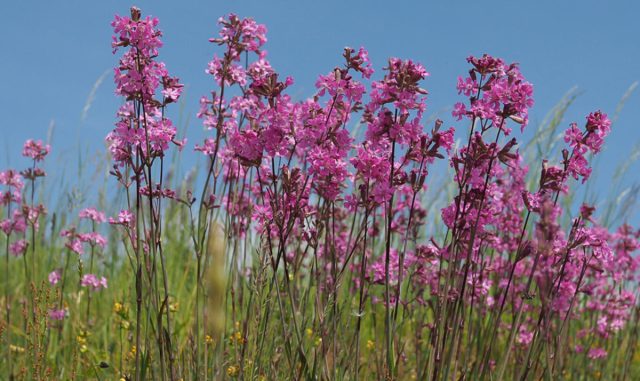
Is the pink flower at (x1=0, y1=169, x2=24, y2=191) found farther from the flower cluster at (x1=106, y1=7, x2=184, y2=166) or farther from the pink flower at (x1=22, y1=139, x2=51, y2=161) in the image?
the flower cluster at (x1=106, y1=7, x2=184, y2=166)

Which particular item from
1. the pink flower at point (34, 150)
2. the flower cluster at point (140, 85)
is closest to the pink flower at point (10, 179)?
the pink flower at point (34, 150)

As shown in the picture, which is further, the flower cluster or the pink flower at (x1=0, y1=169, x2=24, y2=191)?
the pink flower at (x1=0, y1=169, x2=24, y2=191)

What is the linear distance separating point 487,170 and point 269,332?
1262 mm

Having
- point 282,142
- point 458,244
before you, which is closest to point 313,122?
point 282,142

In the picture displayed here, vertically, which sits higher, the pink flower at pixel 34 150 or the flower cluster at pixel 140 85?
the pink flower at pixel 34 150

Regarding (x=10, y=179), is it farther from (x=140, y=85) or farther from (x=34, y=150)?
(x=140, y=85)

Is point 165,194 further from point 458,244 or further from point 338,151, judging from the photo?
point 458,244

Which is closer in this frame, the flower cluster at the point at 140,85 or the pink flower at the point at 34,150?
the flower cluster at the point at 140,85

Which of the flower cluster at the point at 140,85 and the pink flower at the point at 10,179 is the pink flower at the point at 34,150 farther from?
the flower cluster at the point at 140,85

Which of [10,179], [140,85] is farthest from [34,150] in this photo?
[140,85]

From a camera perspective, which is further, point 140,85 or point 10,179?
point 10,179

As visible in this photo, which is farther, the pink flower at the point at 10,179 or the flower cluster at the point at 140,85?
the pink flower at the point at 10,179

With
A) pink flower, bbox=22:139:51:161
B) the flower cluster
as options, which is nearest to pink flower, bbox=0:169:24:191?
pink flower, bbox=22:139:51:161

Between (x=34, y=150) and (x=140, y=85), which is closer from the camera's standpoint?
(x=140, y=85)
